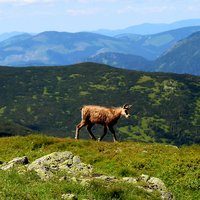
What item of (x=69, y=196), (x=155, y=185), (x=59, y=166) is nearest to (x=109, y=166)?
(x=59, y=166)

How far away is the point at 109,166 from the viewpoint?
25719 mm

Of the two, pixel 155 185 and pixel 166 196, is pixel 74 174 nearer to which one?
pixel 155 185

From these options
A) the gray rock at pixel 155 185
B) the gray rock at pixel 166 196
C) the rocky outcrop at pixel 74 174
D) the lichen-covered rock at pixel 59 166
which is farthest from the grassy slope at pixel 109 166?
the gray rock at pixel 155 185

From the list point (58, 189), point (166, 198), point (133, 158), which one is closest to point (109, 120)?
point (133, 158)

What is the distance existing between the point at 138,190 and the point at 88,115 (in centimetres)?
1823

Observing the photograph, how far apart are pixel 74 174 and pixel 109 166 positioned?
291 inches

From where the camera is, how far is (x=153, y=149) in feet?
99.5

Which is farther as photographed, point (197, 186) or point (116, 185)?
point (197, 186)

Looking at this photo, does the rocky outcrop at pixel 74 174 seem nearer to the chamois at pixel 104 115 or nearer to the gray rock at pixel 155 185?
the gray rock at pixel 155 185

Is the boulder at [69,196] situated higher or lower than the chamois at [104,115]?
higher

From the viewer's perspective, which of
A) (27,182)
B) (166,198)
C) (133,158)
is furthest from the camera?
(133,158)

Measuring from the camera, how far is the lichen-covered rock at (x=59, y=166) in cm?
1812

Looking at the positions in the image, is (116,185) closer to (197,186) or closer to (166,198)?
(166,198)

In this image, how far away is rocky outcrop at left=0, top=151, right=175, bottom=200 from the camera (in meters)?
17.4
